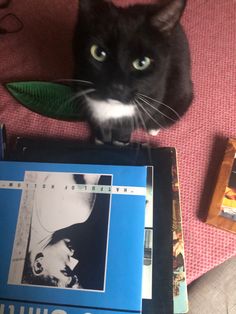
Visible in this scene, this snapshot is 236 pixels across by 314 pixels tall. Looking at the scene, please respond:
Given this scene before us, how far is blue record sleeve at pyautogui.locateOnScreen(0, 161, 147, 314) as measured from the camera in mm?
558

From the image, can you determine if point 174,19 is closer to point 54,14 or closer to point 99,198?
point 99,198

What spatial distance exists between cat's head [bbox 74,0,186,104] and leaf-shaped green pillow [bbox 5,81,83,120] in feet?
0.57

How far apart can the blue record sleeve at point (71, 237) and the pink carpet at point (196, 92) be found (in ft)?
0.40

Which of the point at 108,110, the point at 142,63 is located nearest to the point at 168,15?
the point at 142,63

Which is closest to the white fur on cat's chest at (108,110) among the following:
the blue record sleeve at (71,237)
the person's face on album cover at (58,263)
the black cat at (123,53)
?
the black cat at (123,53)

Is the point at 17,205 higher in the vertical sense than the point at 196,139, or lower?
lower

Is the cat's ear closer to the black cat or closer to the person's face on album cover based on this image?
the black cat

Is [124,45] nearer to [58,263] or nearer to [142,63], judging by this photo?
[142,63]

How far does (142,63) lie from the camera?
1.79 feet

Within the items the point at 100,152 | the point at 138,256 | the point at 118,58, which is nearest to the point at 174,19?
the point at 118,58

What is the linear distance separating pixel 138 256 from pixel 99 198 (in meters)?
0.13

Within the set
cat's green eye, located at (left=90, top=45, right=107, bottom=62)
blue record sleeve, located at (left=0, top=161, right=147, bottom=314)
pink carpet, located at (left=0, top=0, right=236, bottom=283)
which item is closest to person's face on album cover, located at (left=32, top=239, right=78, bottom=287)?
blue record sleeve, located at (left=0, top=161, right=147, bottom=314)

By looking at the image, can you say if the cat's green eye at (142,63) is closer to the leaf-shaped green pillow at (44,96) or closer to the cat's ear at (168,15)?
the cat's ear at (168,15)

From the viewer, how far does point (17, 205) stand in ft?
2.04
